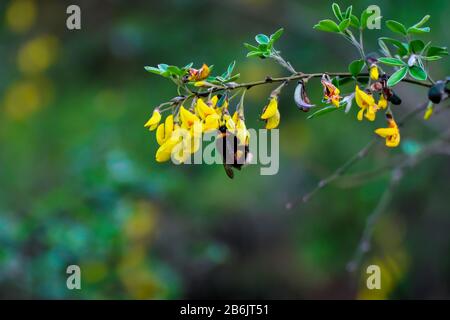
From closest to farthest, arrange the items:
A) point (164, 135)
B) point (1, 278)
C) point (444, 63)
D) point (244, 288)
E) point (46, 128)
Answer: point (164, 135) → point (1, 278) → point (444, 63) → point (244, 288) → point (46, 128)

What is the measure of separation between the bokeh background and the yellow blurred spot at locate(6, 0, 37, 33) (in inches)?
0.5

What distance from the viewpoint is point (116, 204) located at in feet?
8.74

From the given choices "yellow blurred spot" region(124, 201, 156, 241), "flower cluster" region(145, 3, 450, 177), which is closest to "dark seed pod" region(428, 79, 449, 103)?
"flower cluster" region(145, 3, 450, 177)

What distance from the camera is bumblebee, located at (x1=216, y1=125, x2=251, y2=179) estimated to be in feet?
→ 3.94

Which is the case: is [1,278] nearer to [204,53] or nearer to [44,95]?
[204,53]

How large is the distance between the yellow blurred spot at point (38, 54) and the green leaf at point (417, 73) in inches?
146

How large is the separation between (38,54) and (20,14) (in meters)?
0.31

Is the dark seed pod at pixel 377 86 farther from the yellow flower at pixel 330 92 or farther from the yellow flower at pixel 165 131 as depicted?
the yellow flower at pixel 165 131

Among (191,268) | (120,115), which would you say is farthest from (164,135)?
(120,115)

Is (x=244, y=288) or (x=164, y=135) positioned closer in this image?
(x=164, y=135)

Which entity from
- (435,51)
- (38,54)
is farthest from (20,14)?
(435,51)

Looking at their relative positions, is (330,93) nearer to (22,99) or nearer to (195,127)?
(195,127)

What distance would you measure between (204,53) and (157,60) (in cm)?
37

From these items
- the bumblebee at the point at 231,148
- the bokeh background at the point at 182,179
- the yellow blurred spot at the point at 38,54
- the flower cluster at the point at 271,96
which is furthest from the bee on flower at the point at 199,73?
the yellow blurred spot at the point at 38,54
